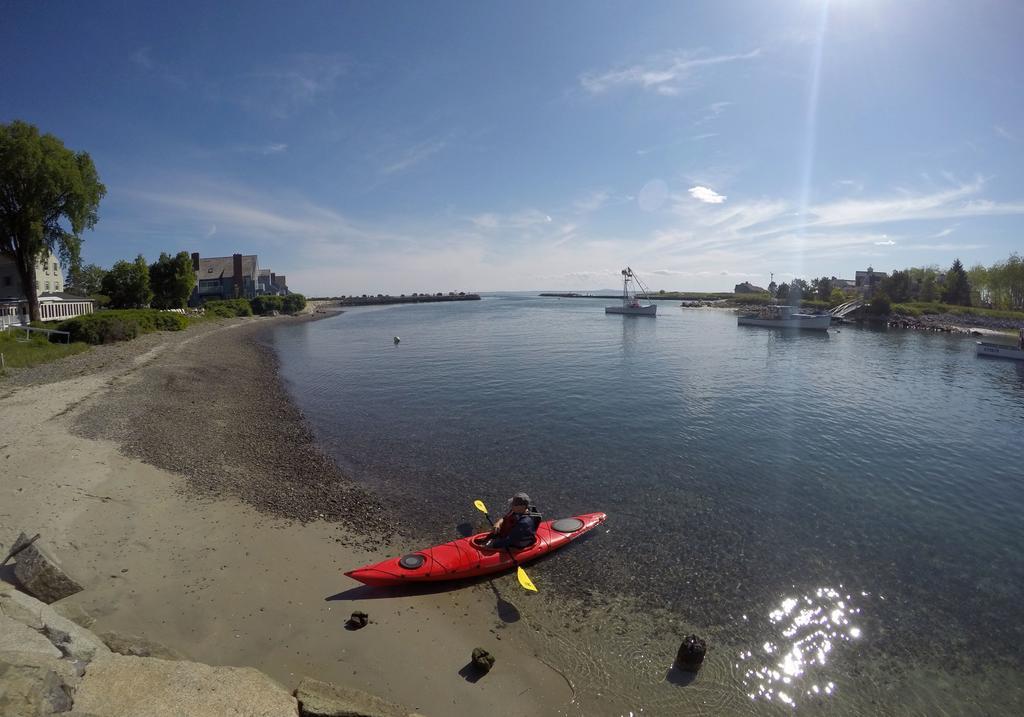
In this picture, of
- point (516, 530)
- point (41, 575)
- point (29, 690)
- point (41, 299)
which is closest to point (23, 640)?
point (29, 690)

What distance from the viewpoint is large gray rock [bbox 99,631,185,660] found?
6.64m

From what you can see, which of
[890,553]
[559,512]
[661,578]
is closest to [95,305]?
[559,512]

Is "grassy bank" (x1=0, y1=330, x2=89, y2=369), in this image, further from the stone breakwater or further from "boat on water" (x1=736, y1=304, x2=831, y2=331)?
"boat on water" (x1=736, y1=304, x2=831, y2=331)

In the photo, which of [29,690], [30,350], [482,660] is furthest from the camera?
→ [30,350]

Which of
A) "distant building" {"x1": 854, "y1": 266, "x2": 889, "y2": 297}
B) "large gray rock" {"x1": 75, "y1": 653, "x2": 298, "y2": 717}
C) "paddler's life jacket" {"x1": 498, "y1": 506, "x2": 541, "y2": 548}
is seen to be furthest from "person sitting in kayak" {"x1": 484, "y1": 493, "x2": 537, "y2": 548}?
"distant building" {"x1": 854, "y1": 266, "x2": 889, "y2": 297}

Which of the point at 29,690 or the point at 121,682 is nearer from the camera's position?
the point at 29,690

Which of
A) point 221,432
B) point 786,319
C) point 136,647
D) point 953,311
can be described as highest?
point 953,311

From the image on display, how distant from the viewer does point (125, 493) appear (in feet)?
39.7

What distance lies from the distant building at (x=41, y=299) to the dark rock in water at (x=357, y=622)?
150 feet

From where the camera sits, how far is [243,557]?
10125 millimetres

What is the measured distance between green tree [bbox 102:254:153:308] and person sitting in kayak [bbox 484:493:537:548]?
65.5m

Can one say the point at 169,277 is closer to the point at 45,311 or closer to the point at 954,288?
the point at 45,311

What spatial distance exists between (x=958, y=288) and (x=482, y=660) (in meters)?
126

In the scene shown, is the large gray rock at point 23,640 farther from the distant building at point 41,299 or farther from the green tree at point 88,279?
the green tree at point 88,279
